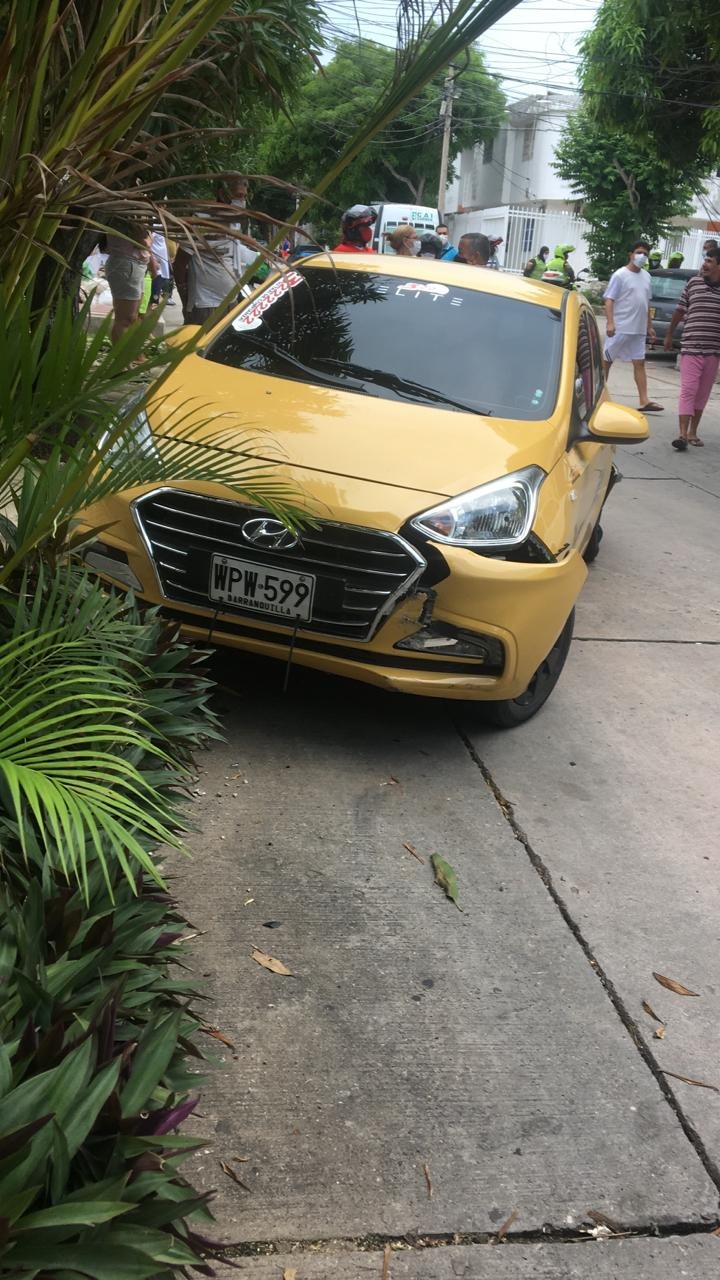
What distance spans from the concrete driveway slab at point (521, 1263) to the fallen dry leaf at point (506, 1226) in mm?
22

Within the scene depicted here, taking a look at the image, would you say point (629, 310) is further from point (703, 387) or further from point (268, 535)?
point (268, 535)

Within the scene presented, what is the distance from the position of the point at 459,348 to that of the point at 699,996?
2899 millimetres

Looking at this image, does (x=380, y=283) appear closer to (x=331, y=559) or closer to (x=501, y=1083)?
(x=331, y=559)

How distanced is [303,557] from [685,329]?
806 centimetres

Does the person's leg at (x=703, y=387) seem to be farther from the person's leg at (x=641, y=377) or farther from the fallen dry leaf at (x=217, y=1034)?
the fallen dry leaf at (x=217, y=1034)

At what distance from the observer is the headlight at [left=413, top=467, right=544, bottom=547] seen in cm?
372

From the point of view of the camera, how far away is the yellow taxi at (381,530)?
3693mm

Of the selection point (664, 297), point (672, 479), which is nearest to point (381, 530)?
point (672, 479)

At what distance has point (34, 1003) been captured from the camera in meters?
2.05

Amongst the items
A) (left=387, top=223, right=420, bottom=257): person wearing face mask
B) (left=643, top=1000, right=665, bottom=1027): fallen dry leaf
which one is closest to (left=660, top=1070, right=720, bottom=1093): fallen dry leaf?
(left=643, top=1000, right=665, bottom=1027): fallen dry leaf

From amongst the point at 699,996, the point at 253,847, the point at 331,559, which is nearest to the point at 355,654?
the point at 331,559

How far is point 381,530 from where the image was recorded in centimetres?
365

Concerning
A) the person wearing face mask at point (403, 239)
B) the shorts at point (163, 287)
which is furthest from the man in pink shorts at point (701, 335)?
the shorts at point (163, 287)

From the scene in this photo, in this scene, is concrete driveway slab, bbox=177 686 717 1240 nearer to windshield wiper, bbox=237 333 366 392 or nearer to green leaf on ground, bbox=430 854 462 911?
green leaf on ground, bbox=430 854 462 911
